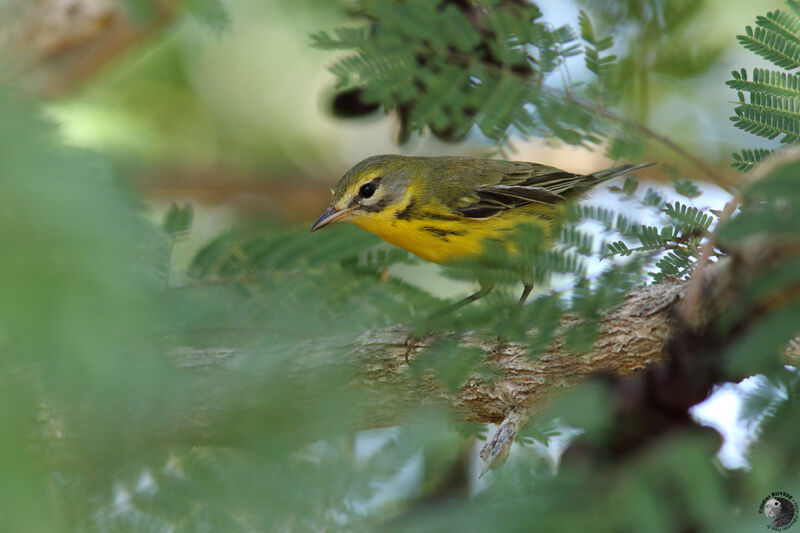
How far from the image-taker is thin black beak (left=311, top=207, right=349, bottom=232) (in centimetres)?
463

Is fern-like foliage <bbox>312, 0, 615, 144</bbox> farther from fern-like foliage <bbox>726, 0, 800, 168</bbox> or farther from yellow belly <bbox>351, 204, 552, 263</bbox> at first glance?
fern-like foliage <bbox>726, 0, 800, 168</bbox>

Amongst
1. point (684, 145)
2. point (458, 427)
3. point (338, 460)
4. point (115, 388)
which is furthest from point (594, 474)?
point (684, 145)

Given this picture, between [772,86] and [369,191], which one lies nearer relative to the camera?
[772,86]

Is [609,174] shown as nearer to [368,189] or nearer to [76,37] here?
[368,189]

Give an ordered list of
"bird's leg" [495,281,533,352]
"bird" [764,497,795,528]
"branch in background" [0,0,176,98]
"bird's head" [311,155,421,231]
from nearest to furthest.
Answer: "bird" [764,497,795,528], "bird's leg" [495,281,533,352], "bird's head" [311,155,421,231], "branch in background" [0,0,176,98]

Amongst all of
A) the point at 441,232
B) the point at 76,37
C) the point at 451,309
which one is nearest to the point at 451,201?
the point at 441,232

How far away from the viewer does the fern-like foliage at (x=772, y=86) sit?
3.19 metres

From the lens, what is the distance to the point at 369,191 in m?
4.92

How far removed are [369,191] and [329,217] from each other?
1.15 feet

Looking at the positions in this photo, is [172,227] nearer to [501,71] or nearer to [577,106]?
[501,71]

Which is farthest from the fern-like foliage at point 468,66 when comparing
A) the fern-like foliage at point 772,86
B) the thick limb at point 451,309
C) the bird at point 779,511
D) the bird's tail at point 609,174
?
the bird at point 779,511

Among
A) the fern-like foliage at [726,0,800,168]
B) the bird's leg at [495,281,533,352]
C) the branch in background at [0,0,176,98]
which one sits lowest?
the branch in background at [0,0,176,98]

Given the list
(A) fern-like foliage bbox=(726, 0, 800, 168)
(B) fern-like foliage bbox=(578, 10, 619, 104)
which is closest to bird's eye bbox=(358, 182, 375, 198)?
(B) fern-like foliage bbox=(578, 10, 619, 104)

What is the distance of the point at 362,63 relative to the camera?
4387 mm
